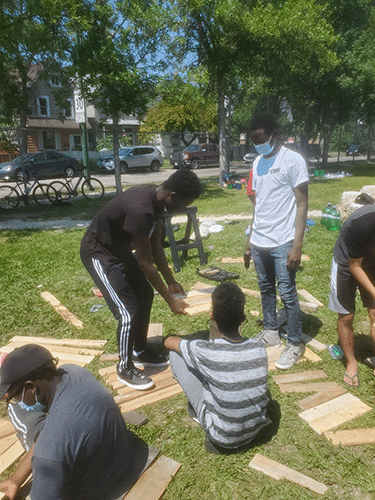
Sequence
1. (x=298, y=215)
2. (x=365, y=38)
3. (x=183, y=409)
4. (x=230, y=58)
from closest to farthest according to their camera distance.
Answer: (x=183, y=409) < (x=298, y=215) < (x=230, y=58) < (x=365, y=38)

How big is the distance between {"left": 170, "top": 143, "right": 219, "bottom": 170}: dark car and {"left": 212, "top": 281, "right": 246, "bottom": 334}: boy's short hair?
28.7 metres

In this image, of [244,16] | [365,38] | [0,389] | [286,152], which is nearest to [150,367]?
[0,389]

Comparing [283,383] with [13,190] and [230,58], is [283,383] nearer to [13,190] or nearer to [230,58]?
[13,190]

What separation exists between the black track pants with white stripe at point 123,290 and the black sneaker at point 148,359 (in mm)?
447

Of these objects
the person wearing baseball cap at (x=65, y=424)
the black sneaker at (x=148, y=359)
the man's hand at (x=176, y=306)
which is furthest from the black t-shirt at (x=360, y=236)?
the person wearing baseball cap at (x=65, y=424)

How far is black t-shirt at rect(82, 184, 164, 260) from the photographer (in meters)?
3.14

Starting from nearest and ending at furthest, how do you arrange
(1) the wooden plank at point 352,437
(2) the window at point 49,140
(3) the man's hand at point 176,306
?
(1) the wooden plank at point 352,437 → (3) the man's hand at point 176,306 → (2) the window at point 49,140

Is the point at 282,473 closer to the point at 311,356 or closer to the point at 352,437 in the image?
the point at 352,437

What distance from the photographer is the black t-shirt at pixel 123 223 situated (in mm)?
3141

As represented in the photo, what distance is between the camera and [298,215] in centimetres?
387

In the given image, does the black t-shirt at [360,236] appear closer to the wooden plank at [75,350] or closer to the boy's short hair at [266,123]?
the boy's short hair at [266,123]

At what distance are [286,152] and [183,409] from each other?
258cm

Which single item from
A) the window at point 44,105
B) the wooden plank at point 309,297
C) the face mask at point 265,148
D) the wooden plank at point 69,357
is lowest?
the wooden plank at point 69,357

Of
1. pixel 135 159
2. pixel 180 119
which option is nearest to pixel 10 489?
pixel 135 159
